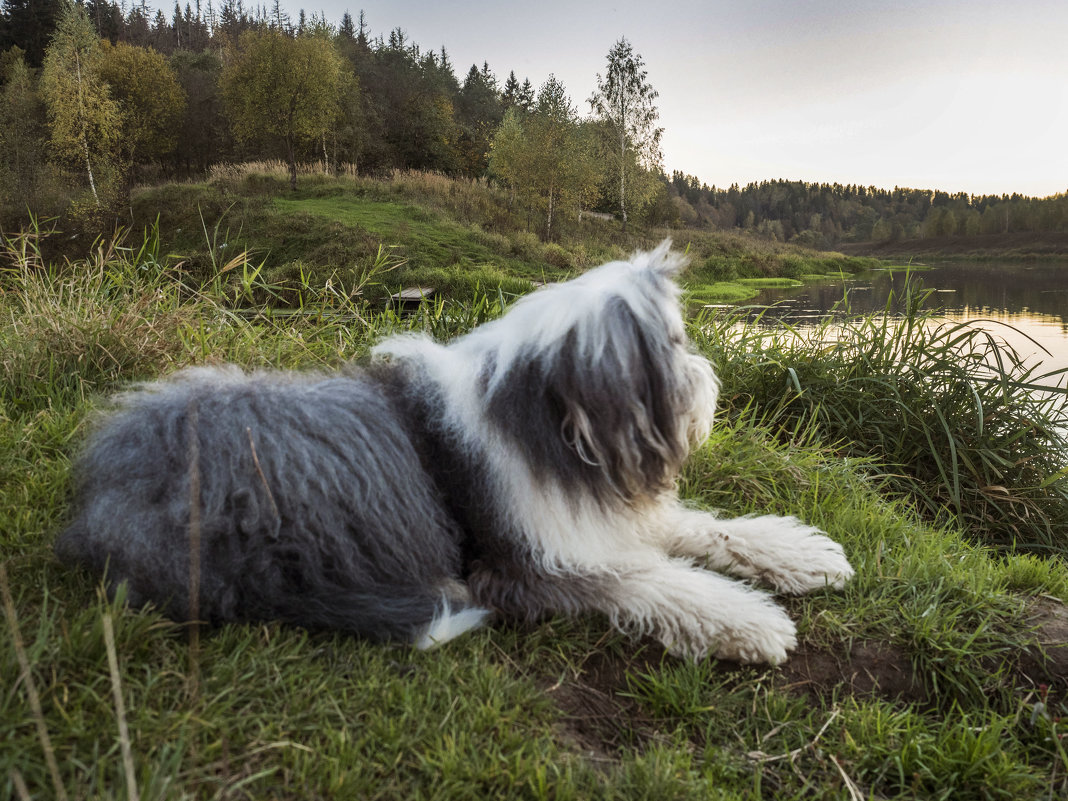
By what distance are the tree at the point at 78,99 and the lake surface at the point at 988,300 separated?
33545 millimetres

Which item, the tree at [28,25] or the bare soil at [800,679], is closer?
the bare soil at [800,679]

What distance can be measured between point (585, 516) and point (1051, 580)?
2.70 m

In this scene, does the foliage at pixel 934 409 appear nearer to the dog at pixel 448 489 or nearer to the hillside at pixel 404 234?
the dog at pixel 448 489

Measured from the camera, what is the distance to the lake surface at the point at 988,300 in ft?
20.8

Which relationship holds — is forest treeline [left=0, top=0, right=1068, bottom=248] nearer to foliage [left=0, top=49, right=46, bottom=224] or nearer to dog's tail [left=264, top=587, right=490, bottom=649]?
foliage [left=0, top=49, right=46, bottom=224]

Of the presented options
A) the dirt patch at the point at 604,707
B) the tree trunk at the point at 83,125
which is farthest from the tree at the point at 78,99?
the dirt patch at the point at 604,707

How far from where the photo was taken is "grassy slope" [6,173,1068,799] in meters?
1.83

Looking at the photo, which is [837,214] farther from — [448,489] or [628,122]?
[448,489]

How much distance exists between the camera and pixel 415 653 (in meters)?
2.37

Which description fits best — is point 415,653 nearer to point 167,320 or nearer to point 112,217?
point 167,320

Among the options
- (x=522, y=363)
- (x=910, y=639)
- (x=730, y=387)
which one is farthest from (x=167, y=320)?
(x=910, y=639)

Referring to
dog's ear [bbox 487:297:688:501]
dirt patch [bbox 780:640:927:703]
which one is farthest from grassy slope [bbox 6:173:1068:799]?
dog's ear [bbox 487:297:688:501]

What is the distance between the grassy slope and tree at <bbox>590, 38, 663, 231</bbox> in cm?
3549

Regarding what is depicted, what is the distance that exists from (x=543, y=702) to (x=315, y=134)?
34947 millimetres
